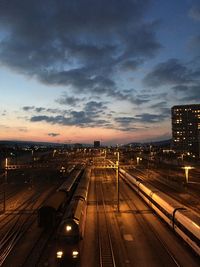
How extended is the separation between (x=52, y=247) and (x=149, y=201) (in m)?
22.5

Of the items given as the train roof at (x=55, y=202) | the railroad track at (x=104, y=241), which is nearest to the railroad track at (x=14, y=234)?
the train roof at (x=55, y=202)

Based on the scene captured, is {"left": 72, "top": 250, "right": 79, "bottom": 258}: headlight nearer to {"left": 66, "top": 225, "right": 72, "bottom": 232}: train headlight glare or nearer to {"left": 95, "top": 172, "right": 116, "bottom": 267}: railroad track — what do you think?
{"left": 66, "top": 225, "right": 72, "bottom": 232}: train headlight glare

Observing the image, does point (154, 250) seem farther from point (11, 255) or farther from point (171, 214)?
point (11, 255)

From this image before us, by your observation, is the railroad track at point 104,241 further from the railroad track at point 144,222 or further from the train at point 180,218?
the train at point 180,218

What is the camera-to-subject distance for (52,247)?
2898 centimetres

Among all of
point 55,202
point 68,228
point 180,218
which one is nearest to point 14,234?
point 55,202

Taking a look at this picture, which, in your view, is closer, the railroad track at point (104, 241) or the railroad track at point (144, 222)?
the railroad track at point (104, 241)

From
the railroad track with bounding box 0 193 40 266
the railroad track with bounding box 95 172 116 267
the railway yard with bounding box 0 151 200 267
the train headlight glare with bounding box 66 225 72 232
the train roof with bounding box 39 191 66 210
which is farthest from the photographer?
the train roof with bounding box 39 191 66 210

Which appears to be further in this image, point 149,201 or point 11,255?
point 149,201

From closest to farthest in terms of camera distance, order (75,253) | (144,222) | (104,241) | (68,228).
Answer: (75,253) < (68,228) < (104,241) < (144,222)

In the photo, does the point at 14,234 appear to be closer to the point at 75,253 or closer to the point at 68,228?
the point at 68,228

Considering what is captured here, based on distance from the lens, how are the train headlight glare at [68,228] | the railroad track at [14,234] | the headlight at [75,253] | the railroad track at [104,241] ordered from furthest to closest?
the railroad track at [14,234] → the railroad track at [104,241] → the train headlight glare at [68,228] → the headlight at [75,253]

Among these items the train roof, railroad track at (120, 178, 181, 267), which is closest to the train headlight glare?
railroad track at (120, 178, 181, 267)

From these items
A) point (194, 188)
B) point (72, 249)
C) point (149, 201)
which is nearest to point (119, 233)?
point (72, 249)
